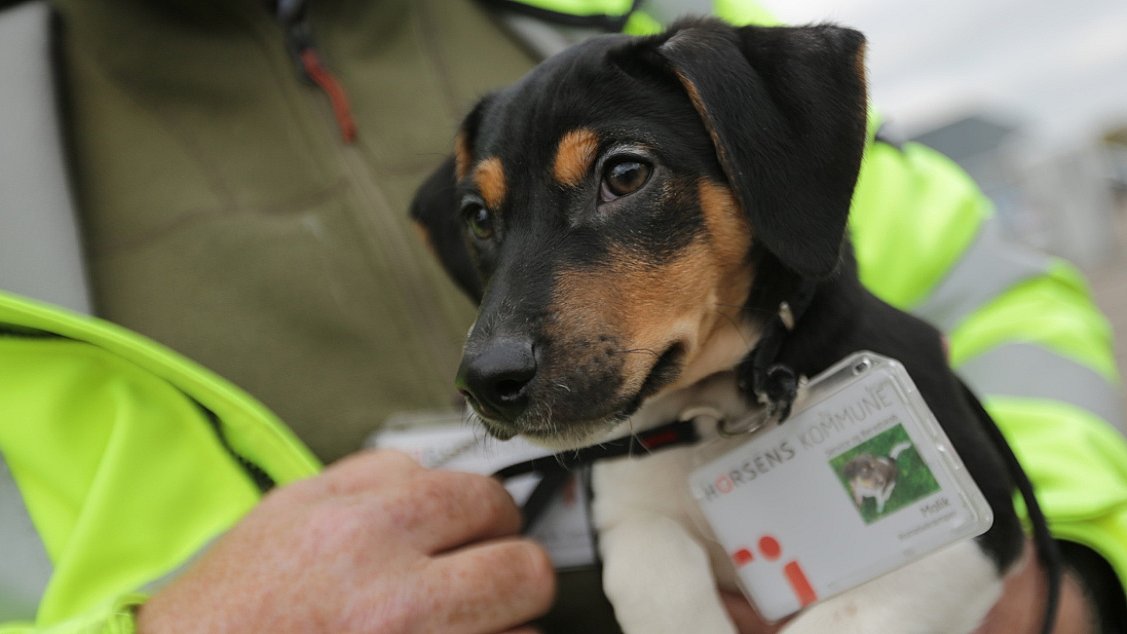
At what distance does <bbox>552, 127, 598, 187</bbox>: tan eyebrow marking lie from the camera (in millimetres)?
1357

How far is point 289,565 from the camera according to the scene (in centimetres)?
128

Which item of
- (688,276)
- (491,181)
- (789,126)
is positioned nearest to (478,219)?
(491,181)

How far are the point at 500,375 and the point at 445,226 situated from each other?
2.23 feet

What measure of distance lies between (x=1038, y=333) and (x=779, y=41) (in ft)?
3.41

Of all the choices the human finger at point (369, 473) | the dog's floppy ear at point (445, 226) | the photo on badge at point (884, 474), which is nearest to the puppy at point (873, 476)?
the photo on badge at point (884, 474)

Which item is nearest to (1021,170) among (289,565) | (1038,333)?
(1038,333)

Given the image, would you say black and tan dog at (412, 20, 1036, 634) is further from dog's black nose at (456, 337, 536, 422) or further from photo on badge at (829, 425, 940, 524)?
photo on badge at (829, 425, 940, 524)

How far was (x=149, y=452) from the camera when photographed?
1519mm

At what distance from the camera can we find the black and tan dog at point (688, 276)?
1.22 metres

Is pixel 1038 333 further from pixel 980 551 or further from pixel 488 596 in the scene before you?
pixel 488 596

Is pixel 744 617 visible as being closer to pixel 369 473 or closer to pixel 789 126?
pixel 369 473

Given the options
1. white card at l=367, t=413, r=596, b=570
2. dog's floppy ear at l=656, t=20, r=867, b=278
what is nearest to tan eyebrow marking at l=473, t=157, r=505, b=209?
dog's floppy ear at l=656, t=20, r=867, b=278

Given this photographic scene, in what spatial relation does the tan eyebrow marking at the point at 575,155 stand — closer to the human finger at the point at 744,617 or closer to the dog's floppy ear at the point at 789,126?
the dog's floppy ear at the point at 789,126

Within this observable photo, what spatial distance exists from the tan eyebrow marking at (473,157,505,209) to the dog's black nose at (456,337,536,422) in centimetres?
39
